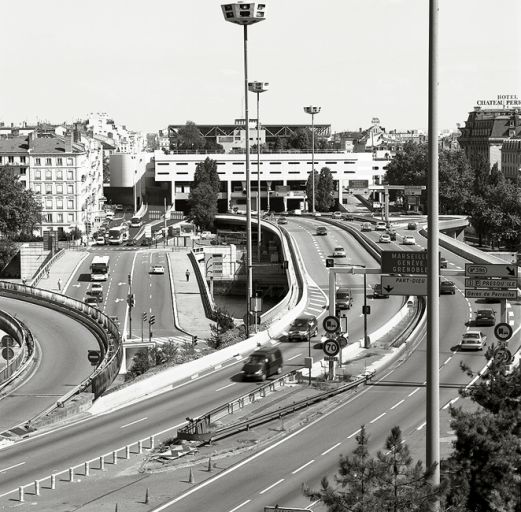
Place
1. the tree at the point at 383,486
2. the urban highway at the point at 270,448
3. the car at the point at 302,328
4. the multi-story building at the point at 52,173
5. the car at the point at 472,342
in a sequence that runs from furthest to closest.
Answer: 1. the multi-story building at the point at 52,173
2. the car at the point at 302,328
3. the car at the point at 472,342
4. the urban highway at the point at 270,448
5. the tree at the point at 383,486

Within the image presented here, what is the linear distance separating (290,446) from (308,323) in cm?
2596

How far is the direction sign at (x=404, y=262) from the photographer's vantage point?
5003cm

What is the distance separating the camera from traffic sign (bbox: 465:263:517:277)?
48.4 m

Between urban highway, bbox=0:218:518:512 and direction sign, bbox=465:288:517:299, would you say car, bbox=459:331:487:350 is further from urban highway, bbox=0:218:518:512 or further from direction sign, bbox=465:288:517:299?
direction sign, bbox=465:288:517:299

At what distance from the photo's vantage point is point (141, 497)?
3191 cm

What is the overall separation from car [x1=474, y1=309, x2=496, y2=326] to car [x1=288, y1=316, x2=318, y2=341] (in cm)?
878

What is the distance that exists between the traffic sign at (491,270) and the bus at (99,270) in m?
63.5

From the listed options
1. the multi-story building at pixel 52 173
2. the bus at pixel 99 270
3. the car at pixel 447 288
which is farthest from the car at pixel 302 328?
the multi-story building at pixel 52 173

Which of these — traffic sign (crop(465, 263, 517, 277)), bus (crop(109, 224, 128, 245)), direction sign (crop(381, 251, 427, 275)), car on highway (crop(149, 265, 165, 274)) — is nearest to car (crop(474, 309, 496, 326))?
direction sign (crop(381, 251, 427, 275))

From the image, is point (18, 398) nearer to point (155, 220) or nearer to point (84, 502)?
→ point (84, 502)

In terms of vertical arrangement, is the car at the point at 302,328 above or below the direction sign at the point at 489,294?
below

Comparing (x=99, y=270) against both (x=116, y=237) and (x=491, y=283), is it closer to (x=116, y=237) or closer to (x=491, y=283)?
(x=116, y=237)

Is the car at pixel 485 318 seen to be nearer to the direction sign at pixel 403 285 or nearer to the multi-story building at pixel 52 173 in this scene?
the direction sign at pixel 403 285

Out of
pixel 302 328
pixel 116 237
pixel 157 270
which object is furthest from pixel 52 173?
pixel 302 328
